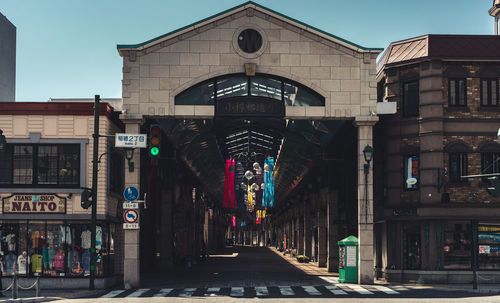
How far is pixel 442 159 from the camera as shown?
3447 centimetres

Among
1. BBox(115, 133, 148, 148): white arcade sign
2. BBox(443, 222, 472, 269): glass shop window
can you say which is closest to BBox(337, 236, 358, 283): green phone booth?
BBox(443, 222, 472, 269): glass shop window

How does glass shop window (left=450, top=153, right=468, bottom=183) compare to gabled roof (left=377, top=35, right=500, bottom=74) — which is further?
gabled roof (left=377, top=35, right=500, bottom=74)

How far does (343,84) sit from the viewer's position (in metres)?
33.5

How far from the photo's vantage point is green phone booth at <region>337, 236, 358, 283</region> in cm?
3319

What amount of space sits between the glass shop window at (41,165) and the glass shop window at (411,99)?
16.4m

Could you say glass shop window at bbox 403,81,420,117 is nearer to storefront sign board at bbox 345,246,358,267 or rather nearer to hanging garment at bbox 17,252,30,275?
storefront sign board at bbox 345,246,358,267

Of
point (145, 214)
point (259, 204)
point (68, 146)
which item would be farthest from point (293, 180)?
point (68, 146)

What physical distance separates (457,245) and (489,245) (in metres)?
1.55

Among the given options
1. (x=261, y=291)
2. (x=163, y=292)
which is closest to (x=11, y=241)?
(x=163, y=292)

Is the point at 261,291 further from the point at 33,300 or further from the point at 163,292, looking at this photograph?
the point at 33,300

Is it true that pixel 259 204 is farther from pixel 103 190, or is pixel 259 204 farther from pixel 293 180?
pixel 103 190

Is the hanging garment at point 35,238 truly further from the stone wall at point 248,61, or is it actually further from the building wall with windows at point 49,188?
the stone wall at point 248,61

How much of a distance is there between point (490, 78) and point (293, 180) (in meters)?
32.8

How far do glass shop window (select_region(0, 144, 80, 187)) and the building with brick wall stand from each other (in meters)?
14.8
